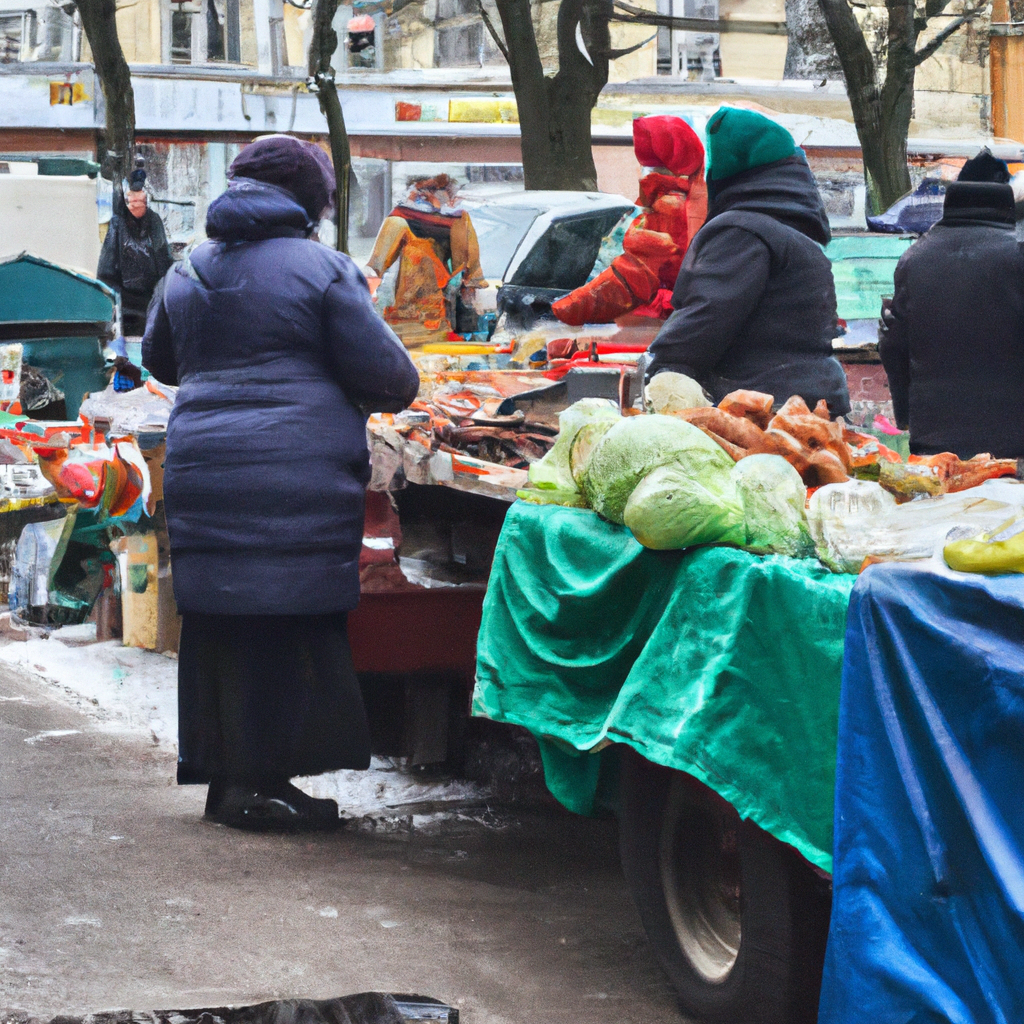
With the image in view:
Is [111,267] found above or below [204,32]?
below

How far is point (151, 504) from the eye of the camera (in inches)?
239

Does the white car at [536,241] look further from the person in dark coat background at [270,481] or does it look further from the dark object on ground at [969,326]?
the person in dark coat background at [270,481]

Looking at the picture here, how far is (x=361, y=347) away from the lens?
386 cm

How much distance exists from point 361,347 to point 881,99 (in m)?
9.64

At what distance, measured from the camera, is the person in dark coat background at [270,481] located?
3.82m

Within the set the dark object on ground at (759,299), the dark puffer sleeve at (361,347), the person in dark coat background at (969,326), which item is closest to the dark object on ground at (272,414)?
the dark puffer sleeve at (361,347)

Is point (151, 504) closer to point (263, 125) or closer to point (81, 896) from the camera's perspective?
point (81, 896)

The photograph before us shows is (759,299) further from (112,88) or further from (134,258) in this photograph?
(112,88)

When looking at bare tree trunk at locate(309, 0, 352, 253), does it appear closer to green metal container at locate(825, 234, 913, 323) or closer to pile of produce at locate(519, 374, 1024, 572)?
green metal container at locate(825, 234, 913, 323)

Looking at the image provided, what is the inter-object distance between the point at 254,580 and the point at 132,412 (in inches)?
105

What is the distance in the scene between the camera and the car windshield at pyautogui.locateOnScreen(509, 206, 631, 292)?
760 centimetres

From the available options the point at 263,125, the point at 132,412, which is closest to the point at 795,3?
the point at 263,125

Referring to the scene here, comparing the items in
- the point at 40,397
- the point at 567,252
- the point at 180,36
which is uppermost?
the point at 180,36

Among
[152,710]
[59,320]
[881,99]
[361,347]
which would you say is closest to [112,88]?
[59,320]
